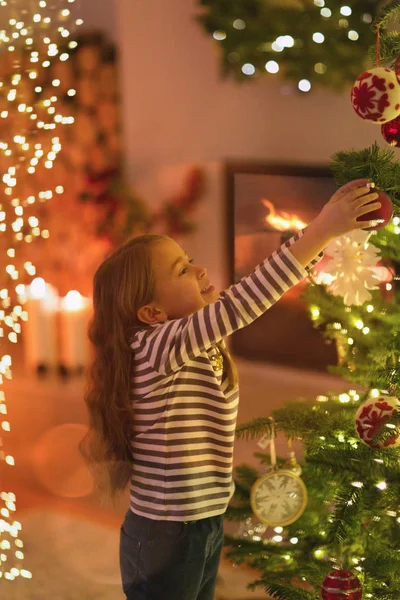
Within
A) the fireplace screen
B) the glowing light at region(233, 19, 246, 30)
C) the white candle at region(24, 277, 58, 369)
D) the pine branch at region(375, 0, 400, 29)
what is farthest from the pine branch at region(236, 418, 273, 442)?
the white candle at region(24, 277, 58, 369)

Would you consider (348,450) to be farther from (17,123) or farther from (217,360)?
(17,123)

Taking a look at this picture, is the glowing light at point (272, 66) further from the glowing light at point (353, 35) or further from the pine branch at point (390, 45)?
the pine branch at point (390, 45)

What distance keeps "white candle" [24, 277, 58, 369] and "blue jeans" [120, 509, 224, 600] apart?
6.70 feet

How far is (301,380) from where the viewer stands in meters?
2.62

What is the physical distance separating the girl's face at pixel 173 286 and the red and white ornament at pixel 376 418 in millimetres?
320

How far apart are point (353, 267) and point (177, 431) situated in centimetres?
50

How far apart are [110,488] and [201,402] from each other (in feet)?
0.84

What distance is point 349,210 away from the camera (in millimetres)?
1143

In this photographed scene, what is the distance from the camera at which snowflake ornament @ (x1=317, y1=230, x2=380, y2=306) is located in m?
1.57

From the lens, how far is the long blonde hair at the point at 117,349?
4.42 feet

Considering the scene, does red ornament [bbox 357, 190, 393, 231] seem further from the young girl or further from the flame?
the flame

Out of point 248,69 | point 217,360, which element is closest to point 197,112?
point 248,69

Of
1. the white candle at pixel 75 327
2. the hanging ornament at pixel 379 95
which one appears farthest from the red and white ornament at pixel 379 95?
the white candle at pixel 75 327

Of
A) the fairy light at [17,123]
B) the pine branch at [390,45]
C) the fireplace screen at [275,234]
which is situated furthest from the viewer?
the fireplace screen at [275,234]
